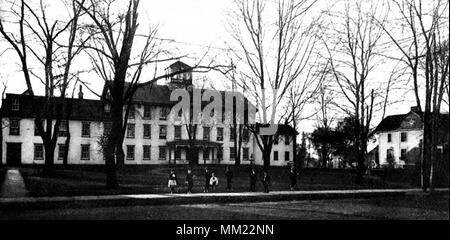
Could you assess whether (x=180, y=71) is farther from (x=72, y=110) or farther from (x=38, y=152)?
(x=72, y=110)

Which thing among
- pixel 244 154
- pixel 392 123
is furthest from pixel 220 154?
pixel 392 123

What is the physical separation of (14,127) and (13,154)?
288cm

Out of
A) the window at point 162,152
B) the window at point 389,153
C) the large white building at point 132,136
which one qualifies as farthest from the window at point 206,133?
the window at point 389,153

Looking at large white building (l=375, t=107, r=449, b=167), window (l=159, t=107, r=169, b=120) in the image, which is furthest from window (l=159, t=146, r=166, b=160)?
large white building (l=375, t=107, r=449, b=167)

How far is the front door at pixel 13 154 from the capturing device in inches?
1796

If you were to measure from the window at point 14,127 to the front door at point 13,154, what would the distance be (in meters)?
1.28

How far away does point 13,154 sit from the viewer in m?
46.2

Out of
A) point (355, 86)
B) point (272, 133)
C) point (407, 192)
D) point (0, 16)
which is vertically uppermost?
point (0, 16)

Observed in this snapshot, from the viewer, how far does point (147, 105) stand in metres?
53.2
